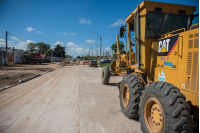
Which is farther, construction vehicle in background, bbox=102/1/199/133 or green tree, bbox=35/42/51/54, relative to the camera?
green tree, bbox=35/42/51/54

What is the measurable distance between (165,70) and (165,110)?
4.23 feet

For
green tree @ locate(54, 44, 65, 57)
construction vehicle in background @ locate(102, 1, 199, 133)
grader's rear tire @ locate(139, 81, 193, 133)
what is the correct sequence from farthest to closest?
1. green tree @ locate(54, 44, 65, 57)
2. construction vehicle in background @ locate(102, 1, 199, 133)
3. grader's rear tire @ locate(139, 81, 193, 133)

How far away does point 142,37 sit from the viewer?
405 cm

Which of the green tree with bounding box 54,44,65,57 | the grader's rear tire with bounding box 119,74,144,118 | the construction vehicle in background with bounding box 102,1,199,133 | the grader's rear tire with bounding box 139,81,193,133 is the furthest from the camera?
the green tree with bounding box 54,44,65,57

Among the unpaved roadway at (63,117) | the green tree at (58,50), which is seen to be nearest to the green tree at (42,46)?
the green tree at (58,50)

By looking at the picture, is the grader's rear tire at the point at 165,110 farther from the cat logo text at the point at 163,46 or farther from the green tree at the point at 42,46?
the green tree at the point at 42,46

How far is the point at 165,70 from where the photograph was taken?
3.26 metres

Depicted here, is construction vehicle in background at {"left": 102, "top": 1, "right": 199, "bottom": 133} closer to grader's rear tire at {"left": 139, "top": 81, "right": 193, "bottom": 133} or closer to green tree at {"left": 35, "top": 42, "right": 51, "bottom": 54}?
grader's rear tire at {"left": 139, "top": 81, "right": 193, "bottom": 133}

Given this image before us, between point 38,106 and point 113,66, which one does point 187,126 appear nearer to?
point 38,106

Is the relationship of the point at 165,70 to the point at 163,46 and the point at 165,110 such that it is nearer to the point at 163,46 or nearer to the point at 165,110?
the point at 163,46

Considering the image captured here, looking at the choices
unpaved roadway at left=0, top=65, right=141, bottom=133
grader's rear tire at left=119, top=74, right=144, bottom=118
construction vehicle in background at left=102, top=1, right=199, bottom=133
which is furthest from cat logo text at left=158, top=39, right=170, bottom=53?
unpaved roadway at left=0, top=65, right=141, bottom=133

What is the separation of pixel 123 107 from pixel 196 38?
9.15ft

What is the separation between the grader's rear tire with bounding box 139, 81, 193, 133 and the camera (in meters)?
2.08

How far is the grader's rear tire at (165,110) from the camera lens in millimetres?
2082
